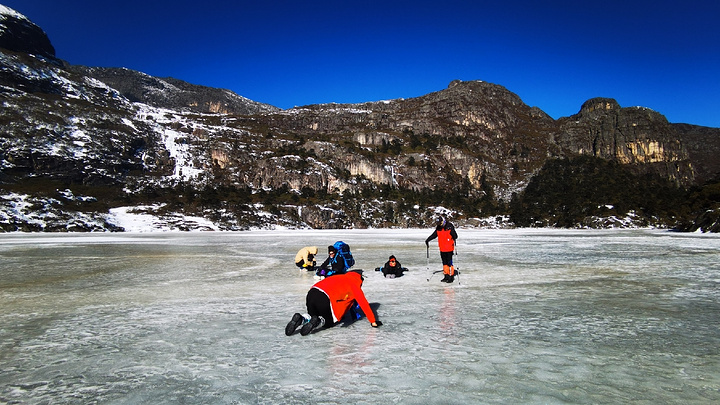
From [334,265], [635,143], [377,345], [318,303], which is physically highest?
[635,143]

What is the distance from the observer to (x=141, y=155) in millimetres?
133625

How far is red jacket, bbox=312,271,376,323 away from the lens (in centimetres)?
748

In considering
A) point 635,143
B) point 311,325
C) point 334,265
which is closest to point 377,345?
point 311,325

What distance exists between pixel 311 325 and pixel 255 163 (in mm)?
143514

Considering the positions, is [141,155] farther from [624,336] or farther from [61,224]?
[624,336]

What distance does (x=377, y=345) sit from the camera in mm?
6445

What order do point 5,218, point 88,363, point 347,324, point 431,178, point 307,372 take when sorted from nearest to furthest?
point 307,372, point 88,363, point 347,324, point 5,218, point 431,178

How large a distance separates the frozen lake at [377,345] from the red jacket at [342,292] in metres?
0.38

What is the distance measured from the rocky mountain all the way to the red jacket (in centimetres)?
8965

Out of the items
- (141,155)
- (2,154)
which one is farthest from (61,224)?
(141,155)

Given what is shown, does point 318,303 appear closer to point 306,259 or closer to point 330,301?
point 330,301

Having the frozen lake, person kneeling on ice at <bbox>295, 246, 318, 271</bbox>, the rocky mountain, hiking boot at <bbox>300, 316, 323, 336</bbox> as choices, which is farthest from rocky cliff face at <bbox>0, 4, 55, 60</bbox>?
hiking boot at <bbox>300, 316, 323, 336</bbox>

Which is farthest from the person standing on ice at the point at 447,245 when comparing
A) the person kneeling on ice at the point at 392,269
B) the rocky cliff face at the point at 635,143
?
the rocky cliff face at the point at 635,143

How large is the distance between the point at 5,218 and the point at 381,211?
308 feet
